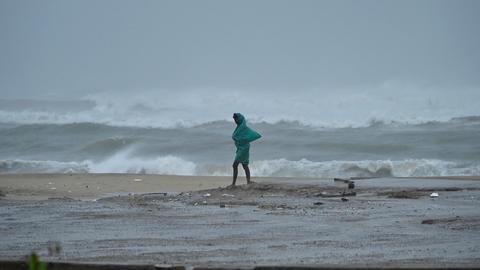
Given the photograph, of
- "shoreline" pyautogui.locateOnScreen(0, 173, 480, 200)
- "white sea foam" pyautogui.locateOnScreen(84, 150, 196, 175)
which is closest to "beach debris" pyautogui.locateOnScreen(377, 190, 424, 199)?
"shoreline" pyautogui.locateOnScreen(0, 173, 480, 200)

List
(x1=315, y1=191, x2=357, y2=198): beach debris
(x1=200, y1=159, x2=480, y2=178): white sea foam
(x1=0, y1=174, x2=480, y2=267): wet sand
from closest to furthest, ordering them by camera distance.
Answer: (x1=0, y1=174, x2=480, y2=267): wet sand < (x1=315, y1=191, x2=357, y2=198): beach debris < (x1=200, y1=159, x2=480, y2=178): white sea foam

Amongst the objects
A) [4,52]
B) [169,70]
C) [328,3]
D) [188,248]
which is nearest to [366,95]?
[169,70]

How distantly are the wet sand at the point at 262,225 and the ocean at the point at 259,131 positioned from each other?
8120 mm

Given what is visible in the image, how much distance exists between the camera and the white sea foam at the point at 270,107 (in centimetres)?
3994

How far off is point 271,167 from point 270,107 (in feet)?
72.4

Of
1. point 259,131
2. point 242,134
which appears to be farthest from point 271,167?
point 259,131

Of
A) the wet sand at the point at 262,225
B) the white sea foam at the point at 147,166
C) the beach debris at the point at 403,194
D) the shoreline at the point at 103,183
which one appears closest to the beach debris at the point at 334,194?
the wet sand at the point at 262,225

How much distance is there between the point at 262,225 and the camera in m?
10.1

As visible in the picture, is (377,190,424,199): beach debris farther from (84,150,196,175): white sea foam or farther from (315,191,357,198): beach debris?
(84,150,196,175): white sea foam

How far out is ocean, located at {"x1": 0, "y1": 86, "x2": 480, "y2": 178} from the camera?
2531cm

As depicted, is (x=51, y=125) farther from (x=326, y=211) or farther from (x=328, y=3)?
(x=328, y=3)

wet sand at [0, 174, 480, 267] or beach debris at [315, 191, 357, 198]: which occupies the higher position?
beach debris at [315, 191, 357, 198]

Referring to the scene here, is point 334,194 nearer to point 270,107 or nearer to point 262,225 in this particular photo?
point 262,225

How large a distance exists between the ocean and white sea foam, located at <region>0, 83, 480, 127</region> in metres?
0.06
